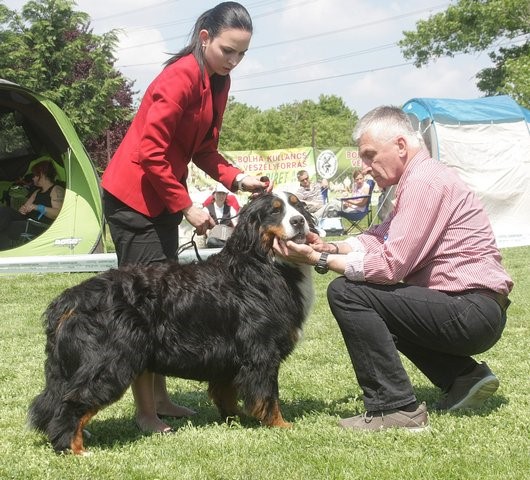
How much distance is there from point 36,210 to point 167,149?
9041 millimetres

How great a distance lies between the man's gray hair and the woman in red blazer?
75cm

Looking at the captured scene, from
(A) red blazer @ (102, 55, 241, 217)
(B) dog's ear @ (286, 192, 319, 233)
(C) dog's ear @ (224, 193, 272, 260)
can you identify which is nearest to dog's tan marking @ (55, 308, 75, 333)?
(A) red blazer @ (102, 55, 241, 217)

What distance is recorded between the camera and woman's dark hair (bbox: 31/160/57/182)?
40.8ft

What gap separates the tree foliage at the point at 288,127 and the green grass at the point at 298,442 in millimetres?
27608

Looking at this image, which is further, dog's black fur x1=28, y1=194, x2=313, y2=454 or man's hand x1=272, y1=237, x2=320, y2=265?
man's hand x1=272, y1=237, x2=320, y2=265

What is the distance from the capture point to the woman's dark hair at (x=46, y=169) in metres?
12.4

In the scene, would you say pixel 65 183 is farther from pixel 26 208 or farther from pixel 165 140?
pixel 165 140

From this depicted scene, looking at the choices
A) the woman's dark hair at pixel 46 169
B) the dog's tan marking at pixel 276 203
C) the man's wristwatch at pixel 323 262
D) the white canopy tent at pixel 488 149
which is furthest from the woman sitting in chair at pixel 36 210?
the man's wristwatch at pixel 323 262

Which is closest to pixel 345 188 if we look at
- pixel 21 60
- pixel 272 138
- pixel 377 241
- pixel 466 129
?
pixel 466 129

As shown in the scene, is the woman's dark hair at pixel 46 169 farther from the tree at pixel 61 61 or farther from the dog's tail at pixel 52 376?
the tree at pixel 61 61

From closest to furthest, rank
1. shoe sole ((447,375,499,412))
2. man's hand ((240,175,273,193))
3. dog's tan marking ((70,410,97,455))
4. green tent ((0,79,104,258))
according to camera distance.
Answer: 1. dog's tan marking ((70,410,97,455))
2. shoe sole ((447,375,499,412))
3. man's hand ((240,175,273,193))
4. green tent ((0,79,104,258))

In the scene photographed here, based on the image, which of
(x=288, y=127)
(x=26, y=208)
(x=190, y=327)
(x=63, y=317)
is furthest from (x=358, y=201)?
(x=288, y=127)

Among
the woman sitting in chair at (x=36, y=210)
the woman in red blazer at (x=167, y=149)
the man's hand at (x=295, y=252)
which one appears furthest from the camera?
the woman sitting in chair at (x=36, y=210)

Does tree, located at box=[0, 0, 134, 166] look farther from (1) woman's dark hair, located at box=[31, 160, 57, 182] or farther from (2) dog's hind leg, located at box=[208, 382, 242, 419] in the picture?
(2) dog's hind leg, located at box=[208, 382, 242, 419]
